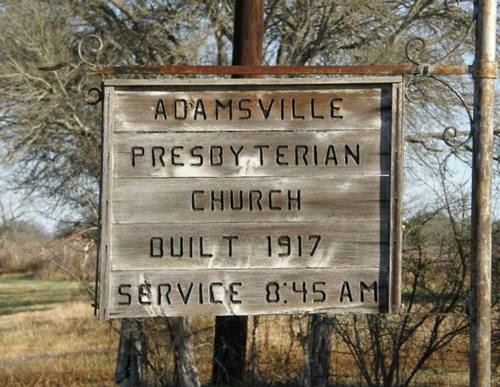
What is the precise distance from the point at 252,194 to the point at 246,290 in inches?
19.5

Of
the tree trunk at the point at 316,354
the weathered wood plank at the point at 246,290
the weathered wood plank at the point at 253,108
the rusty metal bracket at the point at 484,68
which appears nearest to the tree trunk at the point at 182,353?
the tree trunk at the point at 316,354

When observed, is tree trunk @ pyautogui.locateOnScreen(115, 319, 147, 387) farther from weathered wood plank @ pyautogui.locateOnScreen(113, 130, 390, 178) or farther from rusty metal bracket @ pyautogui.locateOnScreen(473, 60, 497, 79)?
rusty metal bracket @ pyautogui.locateOnScreen(473, 60, 497, 79)

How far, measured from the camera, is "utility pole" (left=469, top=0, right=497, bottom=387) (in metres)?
4.98

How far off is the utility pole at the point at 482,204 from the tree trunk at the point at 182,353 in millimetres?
4569

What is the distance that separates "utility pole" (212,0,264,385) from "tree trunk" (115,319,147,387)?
0.79m

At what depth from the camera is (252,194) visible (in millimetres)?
4742

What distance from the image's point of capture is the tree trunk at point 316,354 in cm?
881

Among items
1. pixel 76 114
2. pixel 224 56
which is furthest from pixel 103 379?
pixel 224 56

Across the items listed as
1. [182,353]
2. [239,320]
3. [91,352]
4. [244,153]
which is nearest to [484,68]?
[244,153]

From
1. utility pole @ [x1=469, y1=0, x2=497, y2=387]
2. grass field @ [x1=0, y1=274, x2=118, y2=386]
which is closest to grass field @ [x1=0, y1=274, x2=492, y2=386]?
grass field @ [x1=0, y1=274, x2=118, y2=386]

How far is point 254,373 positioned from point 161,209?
562cm

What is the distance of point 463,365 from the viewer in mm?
11867

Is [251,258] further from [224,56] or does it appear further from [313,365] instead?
[224,56]

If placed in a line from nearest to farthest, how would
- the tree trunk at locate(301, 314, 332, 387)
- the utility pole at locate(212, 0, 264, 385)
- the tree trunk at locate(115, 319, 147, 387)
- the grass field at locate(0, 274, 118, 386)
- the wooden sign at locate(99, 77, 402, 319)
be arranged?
the wooden sign at locate(99, 77, 402, 319) → the tree trunk at locate(301, 314, 332, 387) → the utility pole at locate(212, 0, 264, 385) → the tree trunk at locate(115, 319, 147, 387) → the grass field at locate(0, 274, 118, 386)
